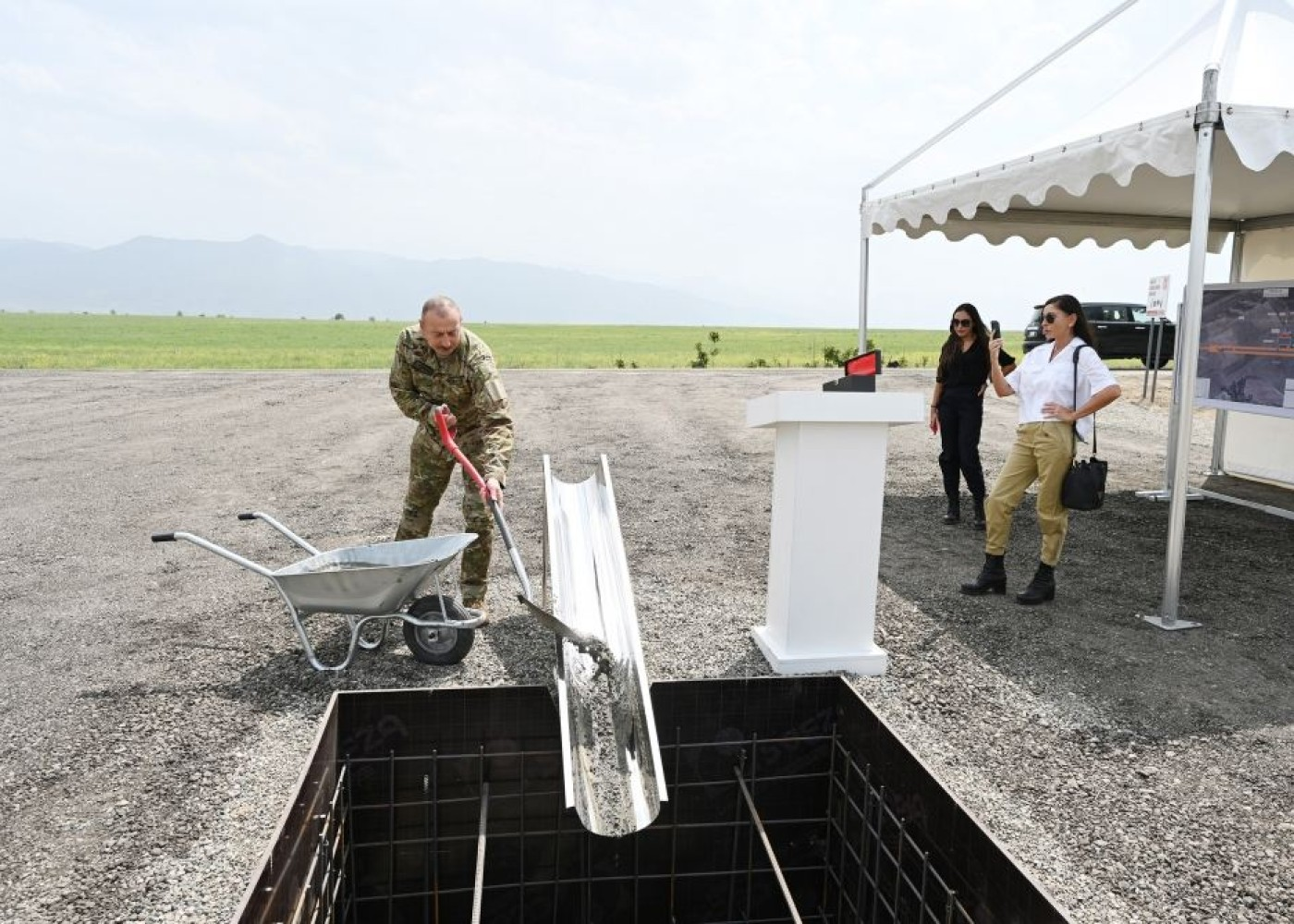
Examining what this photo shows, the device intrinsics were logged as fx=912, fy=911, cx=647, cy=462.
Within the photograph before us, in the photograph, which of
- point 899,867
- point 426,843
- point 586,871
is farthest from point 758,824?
point 426,843

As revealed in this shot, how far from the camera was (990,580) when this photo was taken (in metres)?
5.25

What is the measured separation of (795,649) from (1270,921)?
6.28 ft

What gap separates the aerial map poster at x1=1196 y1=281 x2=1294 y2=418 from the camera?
275 inches

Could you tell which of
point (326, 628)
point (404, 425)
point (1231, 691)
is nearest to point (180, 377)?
point (404, 425)

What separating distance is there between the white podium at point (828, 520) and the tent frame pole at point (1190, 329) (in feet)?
5.45

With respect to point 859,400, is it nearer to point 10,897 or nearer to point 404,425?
point 10,897

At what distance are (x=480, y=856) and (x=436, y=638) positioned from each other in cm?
146

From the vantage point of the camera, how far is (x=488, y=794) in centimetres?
308

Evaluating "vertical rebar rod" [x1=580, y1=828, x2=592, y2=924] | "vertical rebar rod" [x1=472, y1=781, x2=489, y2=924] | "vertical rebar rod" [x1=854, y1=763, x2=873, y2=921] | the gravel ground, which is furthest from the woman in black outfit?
"vertical rebar rod" [x1=472, y1=781, x2=489, y2=924]

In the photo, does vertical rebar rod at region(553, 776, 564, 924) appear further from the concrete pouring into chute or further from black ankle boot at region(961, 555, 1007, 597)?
black ankle boot at region(961, 555, 1007, 597)

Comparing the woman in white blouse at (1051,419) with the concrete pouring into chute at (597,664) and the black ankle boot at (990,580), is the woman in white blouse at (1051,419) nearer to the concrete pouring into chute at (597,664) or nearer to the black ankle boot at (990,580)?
the black ankle boot at (990,580)

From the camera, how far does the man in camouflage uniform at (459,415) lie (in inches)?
172

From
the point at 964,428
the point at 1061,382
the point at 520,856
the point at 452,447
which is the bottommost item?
the point at 520,856

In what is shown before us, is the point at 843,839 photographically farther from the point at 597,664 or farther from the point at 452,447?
the point at 452,447
